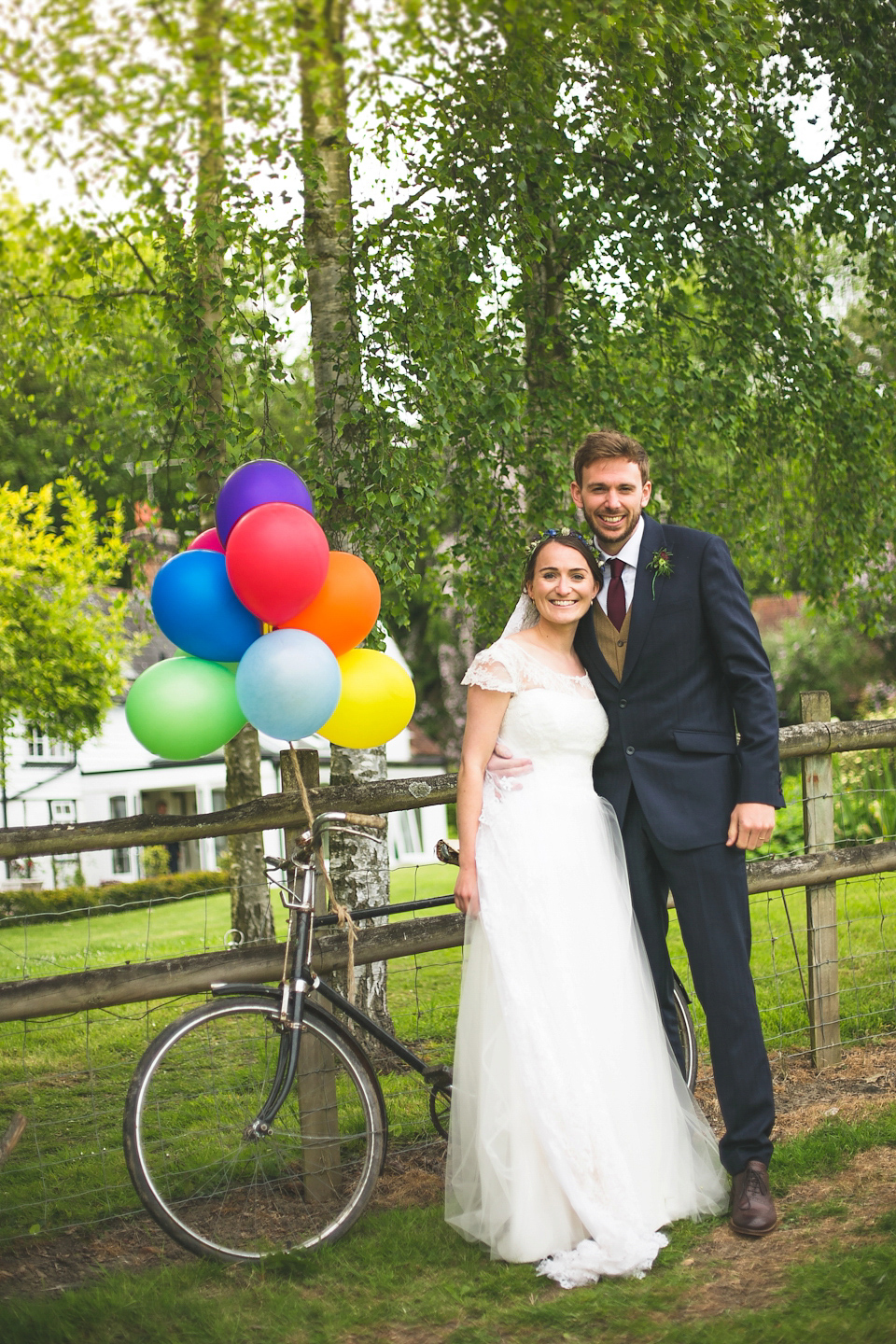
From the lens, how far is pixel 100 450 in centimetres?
867

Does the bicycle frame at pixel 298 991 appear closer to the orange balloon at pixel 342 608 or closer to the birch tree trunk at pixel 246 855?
the orange balloon at pixel 342 608

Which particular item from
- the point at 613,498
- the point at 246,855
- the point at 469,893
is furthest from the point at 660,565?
the point at 246,855

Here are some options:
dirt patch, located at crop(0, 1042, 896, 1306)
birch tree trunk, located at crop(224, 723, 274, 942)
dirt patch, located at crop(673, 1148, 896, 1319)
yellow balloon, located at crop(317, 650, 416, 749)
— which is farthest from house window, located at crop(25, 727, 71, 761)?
dirt patch, located at crop(673, 1148, 896, 1319)

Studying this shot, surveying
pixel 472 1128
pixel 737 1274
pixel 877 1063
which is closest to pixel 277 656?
pixel 472 1128

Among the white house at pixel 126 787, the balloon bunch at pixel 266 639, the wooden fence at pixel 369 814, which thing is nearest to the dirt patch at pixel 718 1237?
the wooden fence at pixel 369 814

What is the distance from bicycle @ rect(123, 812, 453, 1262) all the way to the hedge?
12.5 metres

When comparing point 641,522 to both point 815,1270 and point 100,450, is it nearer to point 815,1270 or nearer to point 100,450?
point 815,1270

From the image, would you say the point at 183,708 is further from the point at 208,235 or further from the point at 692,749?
the point at 208,235

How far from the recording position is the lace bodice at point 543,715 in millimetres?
3375

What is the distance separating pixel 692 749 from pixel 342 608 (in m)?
1.18

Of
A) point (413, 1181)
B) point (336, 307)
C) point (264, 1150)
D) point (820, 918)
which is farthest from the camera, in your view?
point (336, 307)

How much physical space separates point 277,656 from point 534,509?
380 cm

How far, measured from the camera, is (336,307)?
5.26 metres

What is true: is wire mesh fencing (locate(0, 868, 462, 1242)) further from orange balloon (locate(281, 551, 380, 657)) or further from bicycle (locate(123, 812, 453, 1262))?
orange balloon (locate(281, 551, 380, 657))
